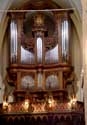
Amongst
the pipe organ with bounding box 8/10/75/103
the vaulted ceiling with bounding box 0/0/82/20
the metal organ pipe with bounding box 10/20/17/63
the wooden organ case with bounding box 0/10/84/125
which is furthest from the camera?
the metal organ pipe with bounding box 10/20/17/63

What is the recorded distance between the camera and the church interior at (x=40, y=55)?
25.6 m

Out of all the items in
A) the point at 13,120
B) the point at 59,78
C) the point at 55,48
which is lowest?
the point at 13,120

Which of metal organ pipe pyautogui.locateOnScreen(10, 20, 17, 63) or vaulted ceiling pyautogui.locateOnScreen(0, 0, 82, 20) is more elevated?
vaulted ceiling pyautogui.locateOnScreen(0, 0, 82, 20)

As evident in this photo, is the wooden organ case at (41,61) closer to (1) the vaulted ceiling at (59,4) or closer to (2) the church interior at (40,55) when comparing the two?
(2) the church interior at (40,55)

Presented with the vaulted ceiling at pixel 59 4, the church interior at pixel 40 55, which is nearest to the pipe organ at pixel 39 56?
the church interior at pixel 40 55

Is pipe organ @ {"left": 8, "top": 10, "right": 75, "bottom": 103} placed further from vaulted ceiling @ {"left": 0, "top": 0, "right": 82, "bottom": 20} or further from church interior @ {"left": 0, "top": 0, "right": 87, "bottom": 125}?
vaulted ceiling @ {"left": 0, "top": 0, "right": 82, "bottom": 20}

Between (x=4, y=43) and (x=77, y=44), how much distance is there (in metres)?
3.94

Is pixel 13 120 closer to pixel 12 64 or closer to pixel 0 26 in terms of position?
pixel 12 64

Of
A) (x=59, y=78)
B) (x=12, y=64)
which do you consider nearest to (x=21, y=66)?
(x=12, y=64)

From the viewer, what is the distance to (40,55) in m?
26.2

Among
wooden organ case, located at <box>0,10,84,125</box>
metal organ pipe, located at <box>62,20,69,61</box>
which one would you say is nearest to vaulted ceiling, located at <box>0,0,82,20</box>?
wooden organ case, located at <box>0,10,84,125</box>

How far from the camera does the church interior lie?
25.6 m

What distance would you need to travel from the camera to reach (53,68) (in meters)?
26.0

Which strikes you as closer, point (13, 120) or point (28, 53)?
point (13, 120)
